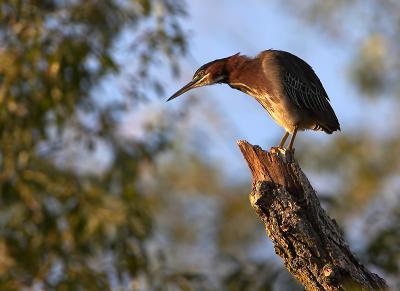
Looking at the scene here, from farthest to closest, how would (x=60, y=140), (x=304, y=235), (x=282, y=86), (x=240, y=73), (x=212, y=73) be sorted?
(x=60, y=140)
(x=212, y=73)
(x=240, y=73)
(x=282, y=86)
(x=304, y=235)

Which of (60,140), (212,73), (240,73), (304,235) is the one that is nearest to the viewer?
(304,235)

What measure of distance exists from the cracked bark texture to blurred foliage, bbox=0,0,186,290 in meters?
3.94

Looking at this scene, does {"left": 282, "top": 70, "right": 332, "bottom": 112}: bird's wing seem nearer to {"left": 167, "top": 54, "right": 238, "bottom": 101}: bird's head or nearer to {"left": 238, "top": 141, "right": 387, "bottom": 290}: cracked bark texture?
{"left": 167, "top": 54, "right": 238, "bottom": 101}: bird's head

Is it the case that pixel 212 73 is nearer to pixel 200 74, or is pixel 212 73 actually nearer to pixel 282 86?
pixel 200 74

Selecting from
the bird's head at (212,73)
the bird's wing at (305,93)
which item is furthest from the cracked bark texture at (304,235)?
the bird's head at (212,73)

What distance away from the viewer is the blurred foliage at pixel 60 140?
29.4 ft

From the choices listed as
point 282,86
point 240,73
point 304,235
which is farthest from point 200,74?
point 304,235

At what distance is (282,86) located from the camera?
22.0 ft

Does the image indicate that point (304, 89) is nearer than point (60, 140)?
Yes

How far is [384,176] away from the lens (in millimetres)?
16906

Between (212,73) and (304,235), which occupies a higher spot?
(212,73)

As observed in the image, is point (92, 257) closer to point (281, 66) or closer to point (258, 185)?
point (281, 66)

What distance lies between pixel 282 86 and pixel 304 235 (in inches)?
80.4

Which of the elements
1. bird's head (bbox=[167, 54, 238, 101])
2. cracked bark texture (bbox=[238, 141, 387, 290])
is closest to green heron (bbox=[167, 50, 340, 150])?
bird's head (bbox=[167, 54, 238, 101])
